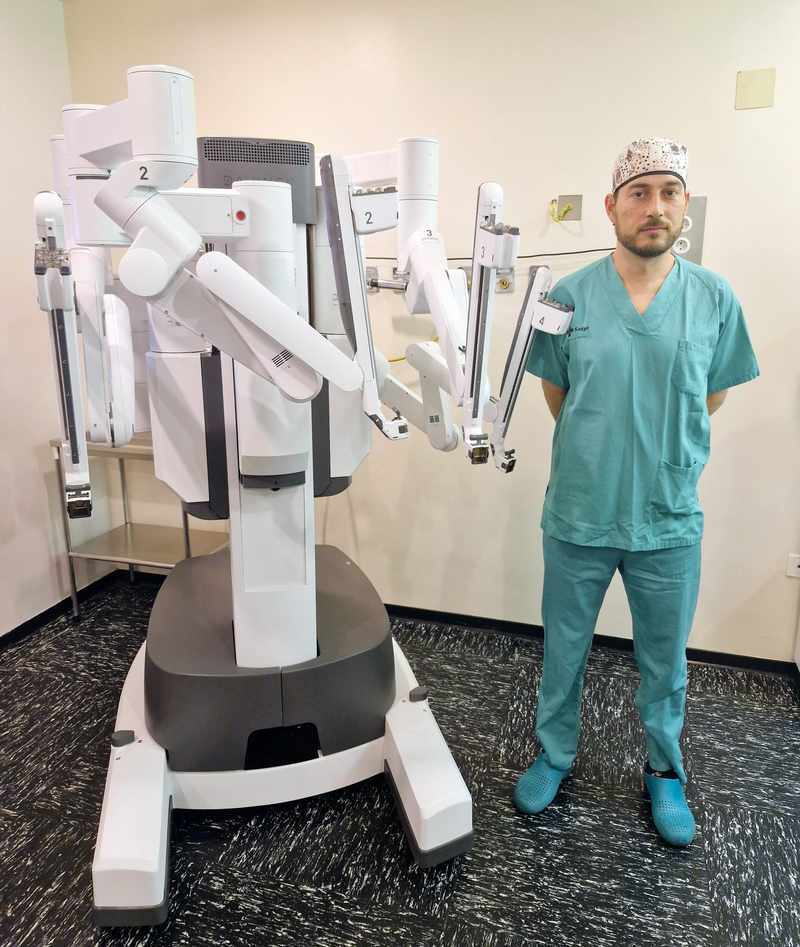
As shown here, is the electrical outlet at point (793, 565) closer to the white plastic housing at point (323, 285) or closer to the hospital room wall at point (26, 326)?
the white plastic housing at point (323, 285)

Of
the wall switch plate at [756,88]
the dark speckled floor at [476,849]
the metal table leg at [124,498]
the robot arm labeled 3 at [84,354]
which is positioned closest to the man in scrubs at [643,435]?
the dark speckled floor at [476,849]

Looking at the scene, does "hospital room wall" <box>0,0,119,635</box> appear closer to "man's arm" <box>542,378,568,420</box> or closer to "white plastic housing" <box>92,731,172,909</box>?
"white plastic housing" <box>92,731,172,909</box>

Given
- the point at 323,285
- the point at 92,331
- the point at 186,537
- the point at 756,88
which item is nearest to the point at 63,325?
the point at 92,331

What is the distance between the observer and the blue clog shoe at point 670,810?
1.71 m

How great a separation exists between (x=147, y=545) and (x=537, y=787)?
6.12ft

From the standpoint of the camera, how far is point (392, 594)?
2902mm

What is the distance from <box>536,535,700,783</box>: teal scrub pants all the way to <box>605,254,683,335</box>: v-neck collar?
21.1 inches

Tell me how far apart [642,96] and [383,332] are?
3.72ft

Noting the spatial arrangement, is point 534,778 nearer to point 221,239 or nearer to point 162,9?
point 221,239

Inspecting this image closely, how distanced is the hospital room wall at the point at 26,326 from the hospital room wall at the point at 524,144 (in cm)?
19

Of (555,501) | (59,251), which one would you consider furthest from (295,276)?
(555,501)

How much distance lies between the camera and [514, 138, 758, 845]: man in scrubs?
164 centimetres

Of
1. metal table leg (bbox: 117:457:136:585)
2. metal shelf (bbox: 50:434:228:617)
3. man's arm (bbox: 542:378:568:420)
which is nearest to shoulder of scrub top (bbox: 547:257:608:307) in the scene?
man's arm (bbox: 542:378:568:420)

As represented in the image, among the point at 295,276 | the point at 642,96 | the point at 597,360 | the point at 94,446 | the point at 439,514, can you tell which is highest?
the point at 642,96
